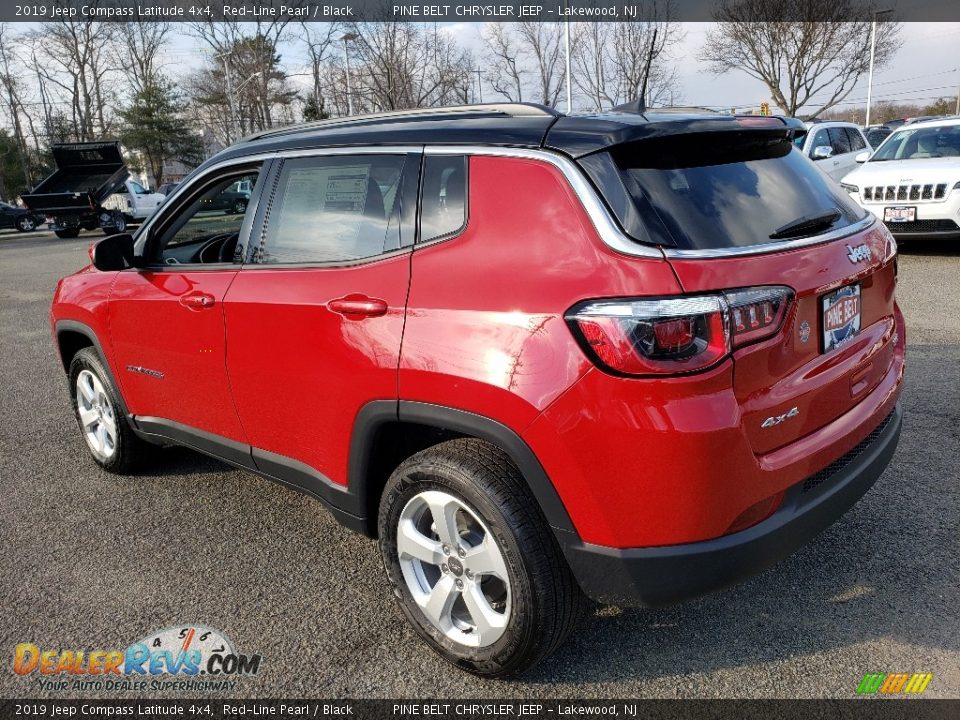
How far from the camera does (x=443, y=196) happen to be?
2477mm

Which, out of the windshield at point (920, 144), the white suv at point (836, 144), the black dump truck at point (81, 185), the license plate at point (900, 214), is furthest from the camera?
the black dump truck at point (81, 185)

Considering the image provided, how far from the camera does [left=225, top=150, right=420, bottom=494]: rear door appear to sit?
2543 millimetres

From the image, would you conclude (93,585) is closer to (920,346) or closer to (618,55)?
(920,346)

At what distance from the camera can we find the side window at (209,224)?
339 cm

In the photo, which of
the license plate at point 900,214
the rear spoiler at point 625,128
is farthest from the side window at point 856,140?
the rear spoiler at point 625,128

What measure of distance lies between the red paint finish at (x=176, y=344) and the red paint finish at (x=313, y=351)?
12cm

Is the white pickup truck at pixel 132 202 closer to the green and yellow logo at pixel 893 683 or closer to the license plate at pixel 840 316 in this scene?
the license plate at pixel 840 316

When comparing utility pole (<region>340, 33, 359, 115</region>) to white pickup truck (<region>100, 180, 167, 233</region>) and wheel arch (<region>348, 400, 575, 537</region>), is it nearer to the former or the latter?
white pickup truck (<region>100, 180, 167, 233</region>)

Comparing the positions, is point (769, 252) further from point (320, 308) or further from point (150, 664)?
point (150, 664)

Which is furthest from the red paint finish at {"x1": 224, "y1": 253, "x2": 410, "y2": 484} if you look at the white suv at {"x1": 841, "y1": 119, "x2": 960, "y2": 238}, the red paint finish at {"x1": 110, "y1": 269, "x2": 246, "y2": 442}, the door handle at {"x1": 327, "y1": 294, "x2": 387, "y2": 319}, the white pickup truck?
the white pickup truck

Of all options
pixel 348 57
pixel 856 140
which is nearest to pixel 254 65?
pixel 348 57

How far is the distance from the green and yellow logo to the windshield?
9708mm

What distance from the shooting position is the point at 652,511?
6.75 ft

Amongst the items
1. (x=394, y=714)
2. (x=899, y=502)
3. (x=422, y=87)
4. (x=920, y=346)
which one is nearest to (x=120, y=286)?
(x=394, y=714)
